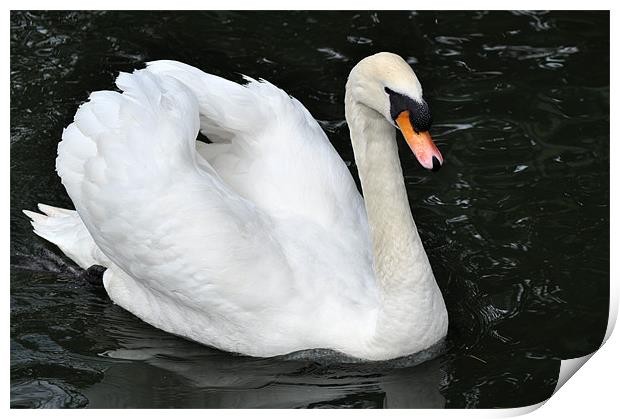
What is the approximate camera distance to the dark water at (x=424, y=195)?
610cm

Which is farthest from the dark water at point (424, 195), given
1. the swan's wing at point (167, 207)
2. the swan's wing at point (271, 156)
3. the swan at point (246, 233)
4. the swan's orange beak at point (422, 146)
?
the swan's orange beak at point (422, 146)

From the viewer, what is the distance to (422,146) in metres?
5.32

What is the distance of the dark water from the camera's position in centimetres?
610

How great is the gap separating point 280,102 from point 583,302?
1.86 metres

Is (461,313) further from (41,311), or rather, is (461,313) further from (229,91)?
(41,311)

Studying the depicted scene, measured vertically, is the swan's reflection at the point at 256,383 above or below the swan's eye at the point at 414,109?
below

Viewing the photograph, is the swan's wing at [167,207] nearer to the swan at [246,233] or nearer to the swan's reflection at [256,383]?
the swan at [246,233]

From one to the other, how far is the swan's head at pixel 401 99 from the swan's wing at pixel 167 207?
0.88 metres

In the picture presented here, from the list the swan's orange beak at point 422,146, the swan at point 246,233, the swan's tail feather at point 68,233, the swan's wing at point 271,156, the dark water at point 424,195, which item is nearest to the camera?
the swan's orange beak at point 422,146

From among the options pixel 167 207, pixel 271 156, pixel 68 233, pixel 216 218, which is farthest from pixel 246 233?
pixel 68 233

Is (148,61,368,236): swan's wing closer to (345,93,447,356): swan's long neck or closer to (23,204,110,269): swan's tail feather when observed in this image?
(345,93,447,356): swan's long neck

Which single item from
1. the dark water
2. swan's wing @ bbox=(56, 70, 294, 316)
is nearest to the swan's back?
swan's wing @ bbox=(56, 70, 294, 316)

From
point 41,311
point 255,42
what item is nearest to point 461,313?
point 41,311

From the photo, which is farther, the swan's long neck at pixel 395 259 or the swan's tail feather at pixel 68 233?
the swan's tail feather at pixel 68 233
